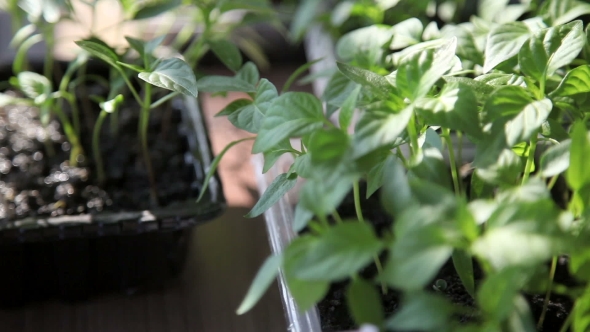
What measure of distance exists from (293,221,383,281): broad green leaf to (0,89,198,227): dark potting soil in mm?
415

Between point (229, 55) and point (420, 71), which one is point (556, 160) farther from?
point (229, 55)

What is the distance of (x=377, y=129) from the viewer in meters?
0.40

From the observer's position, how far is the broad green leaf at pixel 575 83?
0.48m

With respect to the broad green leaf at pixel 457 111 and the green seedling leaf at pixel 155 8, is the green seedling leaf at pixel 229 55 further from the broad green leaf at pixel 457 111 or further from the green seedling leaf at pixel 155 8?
the broad green leaf at pixel 457 111

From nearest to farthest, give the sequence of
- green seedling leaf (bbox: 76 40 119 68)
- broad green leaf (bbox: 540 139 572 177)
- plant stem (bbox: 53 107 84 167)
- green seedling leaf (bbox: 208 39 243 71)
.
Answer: broad green leaf (bbox: 540 139 572 177), green seedling leaf (bbox: 76 40 119 68), green seedling leaf (bbox: 208 39 243 71), plant stem (bbox: 53 107 84 167)

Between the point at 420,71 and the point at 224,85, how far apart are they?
196mm

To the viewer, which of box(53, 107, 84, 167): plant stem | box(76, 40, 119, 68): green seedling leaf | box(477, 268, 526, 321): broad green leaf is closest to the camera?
box(477, 268, 526, 321): broad green leaf

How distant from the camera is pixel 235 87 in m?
0.56

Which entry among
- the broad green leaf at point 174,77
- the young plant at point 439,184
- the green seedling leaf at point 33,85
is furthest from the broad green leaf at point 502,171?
the green seedling leaf at point 33,85

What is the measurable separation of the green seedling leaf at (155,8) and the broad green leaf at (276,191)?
29 centimetres

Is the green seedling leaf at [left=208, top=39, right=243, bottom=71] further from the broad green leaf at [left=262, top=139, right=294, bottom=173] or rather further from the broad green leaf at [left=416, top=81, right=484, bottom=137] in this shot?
the broad green leaf at [left=416, top=81, right=484, bottom=137]

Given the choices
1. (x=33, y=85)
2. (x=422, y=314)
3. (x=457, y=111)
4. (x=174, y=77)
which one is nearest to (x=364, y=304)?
(x=422, y=314)

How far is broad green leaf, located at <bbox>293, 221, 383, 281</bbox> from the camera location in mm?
330

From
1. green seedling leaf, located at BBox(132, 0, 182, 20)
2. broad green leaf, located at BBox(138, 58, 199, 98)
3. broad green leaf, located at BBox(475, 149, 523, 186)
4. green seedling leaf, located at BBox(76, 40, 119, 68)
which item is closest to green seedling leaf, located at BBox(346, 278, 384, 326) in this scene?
broad green leaf, located at BBox(475, 149, 523, 186)
